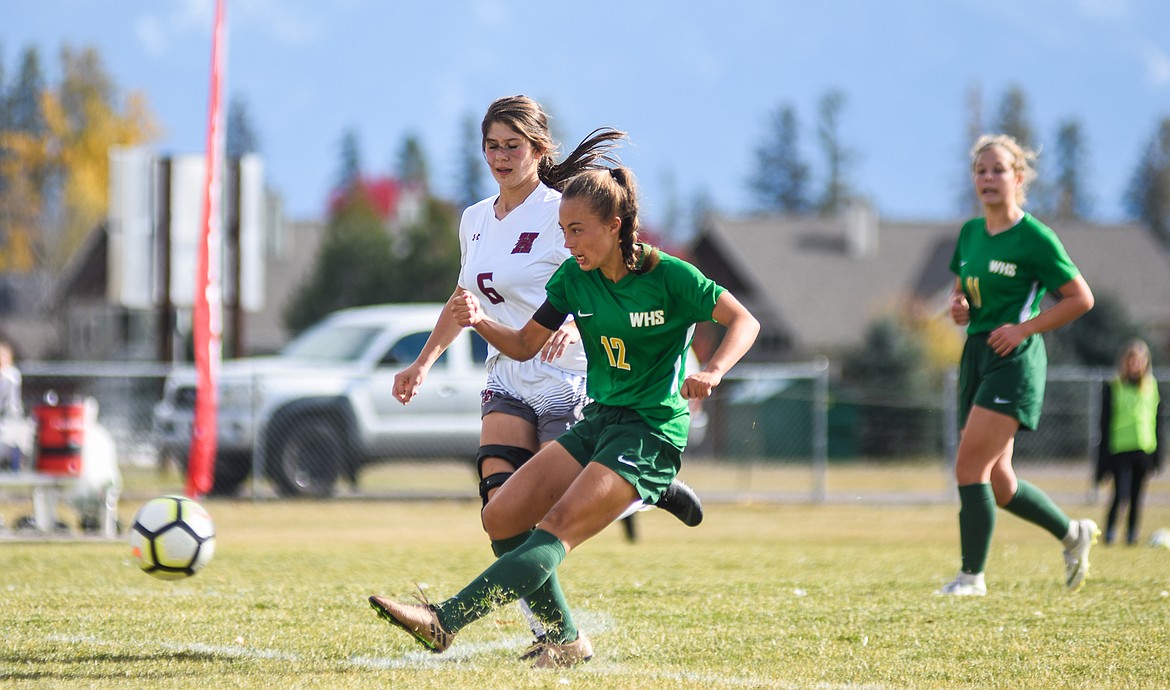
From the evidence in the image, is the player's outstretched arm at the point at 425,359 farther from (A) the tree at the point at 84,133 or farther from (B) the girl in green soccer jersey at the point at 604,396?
(A) the tree at the point at 84,133

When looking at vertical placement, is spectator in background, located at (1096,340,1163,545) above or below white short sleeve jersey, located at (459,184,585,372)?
below

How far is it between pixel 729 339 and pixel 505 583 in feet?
3.60

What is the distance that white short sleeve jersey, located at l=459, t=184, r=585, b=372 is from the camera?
17.5 ft

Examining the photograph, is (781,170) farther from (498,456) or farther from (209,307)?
(498,456)

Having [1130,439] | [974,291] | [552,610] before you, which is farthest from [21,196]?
[552,610]

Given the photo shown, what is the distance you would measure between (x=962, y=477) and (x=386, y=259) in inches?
1397

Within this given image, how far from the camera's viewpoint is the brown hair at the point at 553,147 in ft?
17.5

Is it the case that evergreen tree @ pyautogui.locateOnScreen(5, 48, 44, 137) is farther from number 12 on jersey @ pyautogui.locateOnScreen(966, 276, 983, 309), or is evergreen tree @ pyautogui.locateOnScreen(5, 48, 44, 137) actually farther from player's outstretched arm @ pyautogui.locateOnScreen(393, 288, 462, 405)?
player's outstretched arm @ pyautogui.locateOnScreen(393, 288, 462, 405)

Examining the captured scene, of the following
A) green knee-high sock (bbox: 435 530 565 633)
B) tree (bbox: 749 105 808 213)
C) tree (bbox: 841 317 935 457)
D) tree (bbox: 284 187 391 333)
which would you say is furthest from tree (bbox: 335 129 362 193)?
green knee-high sock (bbox: 435 530 565 633)

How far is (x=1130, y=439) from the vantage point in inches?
492

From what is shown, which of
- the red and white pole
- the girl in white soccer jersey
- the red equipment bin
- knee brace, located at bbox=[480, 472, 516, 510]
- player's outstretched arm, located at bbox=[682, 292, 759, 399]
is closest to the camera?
player's outstretched arm, located at bbox=[682, 292, 759, 399]

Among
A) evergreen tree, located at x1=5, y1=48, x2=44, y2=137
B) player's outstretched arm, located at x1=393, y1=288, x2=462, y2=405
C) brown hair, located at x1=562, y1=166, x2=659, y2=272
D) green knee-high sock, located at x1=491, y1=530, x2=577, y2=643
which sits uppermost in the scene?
evergreen tree, located at x1=5, y1=48, x2=44, y2=137

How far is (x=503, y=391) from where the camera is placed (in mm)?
5309

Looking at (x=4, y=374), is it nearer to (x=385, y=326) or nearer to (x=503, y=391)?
(x=385, y=326)
